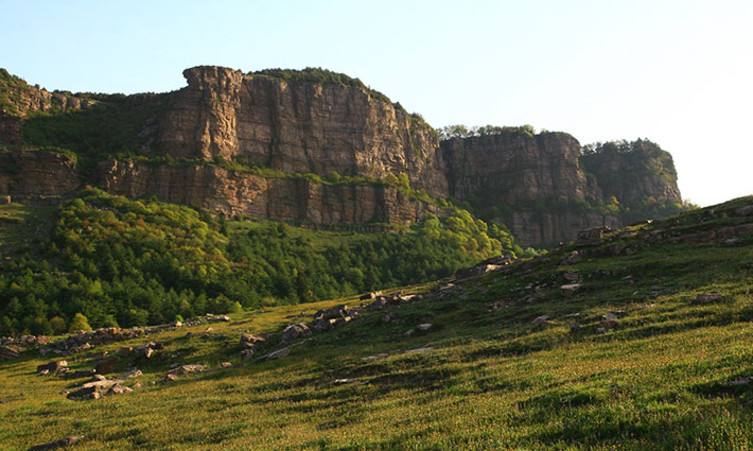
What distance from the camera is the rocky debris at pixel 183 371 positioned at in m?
36.8

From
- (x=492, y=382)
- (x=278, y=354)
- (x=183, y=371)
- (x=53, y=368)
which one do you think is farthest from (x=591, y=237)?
(x=53, y=368)

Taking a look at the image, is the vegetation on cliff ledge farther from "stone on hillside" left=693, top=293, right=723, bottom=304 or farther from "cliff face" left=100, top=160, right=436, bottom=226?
"stone on hillside" left=693, top=293, right=723, bottom=304

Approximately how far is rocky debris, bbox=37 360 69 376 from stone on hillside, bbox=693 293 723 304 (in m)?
46.6

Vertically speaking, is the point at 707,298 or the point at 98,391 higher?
the point at 707,298

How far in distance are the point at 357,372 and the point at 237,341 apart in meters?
22.7

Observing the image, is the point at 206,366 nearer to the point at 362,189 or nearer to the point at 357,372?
the point at 357,372

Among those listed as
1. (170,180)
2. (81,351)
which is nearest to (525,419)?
(81,351)

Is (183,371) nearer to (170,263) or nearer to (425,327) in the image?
(425,327)

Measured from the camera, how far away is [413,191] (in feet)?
567

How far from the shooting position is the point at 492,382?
62.1 ft

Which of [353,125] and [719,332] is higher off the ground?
[353,125]

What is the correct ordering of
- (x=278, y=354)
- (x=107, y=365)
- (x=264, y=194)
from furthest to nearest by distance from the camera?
1. (x=264, y=194)
2. (x=107, y=365)
3. (x=278, y=354)

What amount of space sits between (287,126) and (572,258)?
12466 centimetres

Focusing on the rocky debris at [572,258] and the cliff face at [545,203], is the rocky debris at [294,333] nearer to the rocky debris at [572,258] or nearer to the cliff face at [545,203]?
the rocky debris at [572,258]
